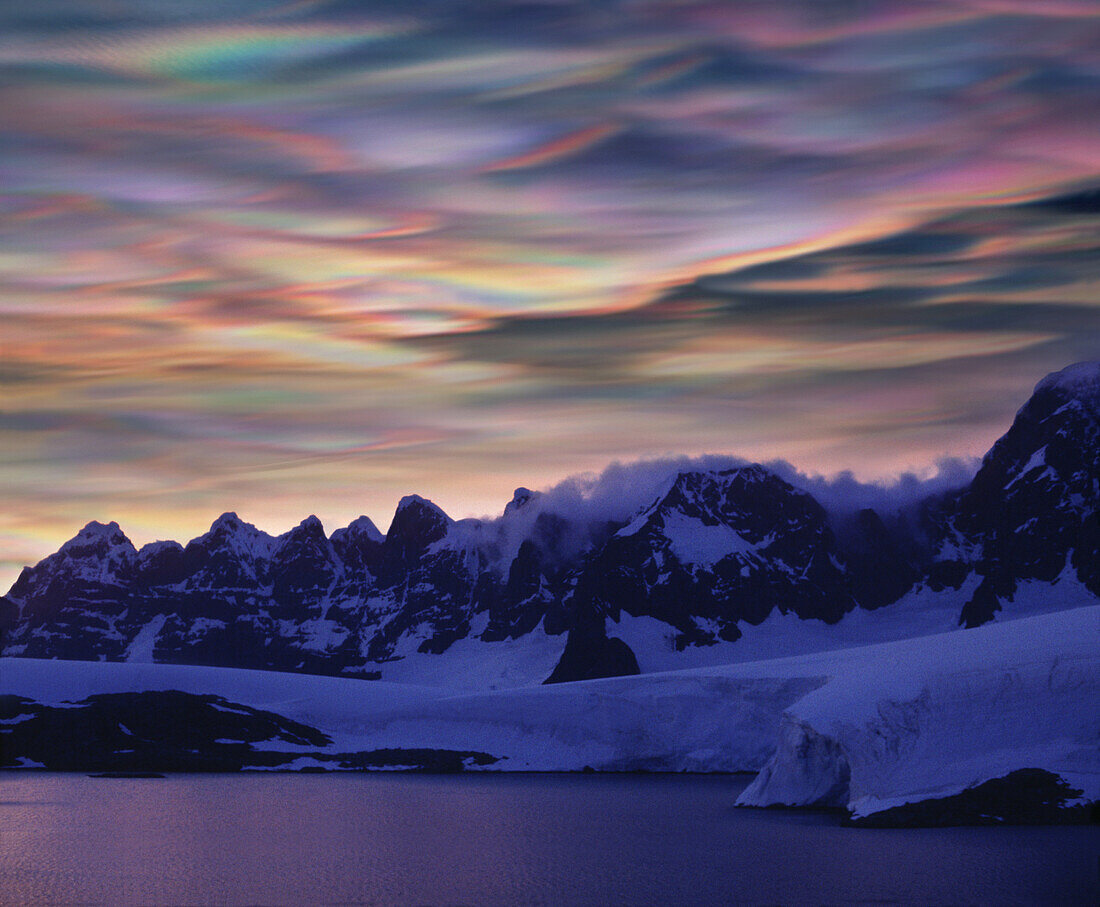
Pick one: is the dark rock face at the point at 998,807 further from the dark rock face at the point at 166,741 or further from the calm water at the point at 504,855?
the dark rock face at the point at 166,741

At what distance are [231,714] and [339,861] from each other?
8734 centimetres

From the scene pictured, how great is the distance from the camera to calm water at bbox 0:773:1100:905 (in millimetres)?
54438

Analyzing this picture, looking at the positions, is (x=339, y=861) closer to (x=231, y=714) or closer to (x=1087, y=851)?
(x=1087, y=851)

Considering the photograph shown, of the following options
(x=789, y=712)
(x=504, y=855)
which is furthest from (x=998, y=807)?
(x=504, y=855)

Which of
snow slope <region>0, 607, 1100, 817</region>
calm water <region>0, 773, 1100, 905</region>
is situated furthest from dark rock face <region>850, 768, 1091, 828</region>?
calm water <region>0, 773, 1100, 905</region>

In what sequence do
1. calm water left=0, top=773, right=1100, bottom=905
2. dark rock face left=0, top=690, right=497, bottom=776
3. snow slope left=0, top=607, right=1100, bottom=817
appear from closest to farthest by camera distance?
calm water left=0, top=773, right=1100, bottom=905 → snow slope left=0, top=607, right=1100, bottom=817 → dark rock face left=0, top=690, right=497, bottom=776

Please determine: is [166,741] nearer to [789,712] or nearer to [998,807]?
[789,712]

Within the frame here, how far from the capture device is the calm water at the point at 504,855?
54.4 metres

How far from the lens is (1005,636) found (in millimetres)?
95125

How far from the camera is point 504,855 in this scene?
67000mm

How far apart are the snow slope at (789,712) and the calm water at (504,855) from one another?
13.4ft

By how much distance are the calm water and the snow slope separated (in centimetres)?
407

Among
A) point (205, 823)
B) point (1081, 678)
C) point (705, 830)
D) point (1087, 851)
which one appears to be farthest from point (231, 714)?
point (1087, 851)

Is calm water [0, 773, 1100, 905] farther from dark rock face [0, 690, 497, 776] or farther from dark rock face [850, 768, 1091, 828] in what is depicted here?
dark rock face [0, 690, 497, 776]
